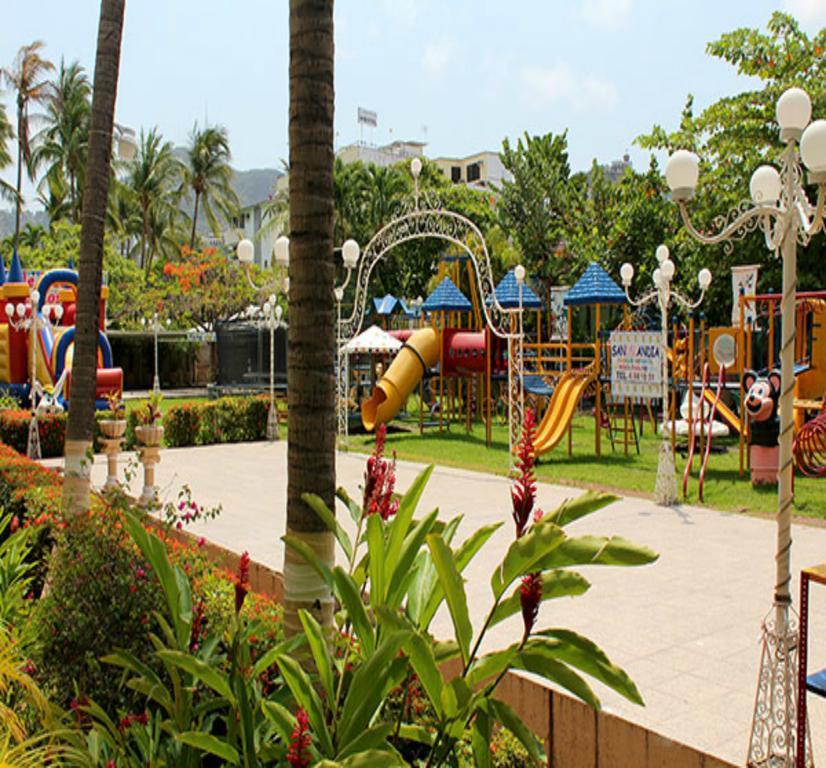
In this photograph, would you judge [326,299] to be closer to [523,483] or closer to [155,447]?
[523,483]

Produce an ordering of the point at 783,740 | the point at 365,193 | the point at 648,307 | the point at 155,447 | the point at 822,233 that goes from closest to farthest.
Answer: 1. the point at 783,740
2. the point at 155,447
3. the point at 822,233
4. the point at 648,307
5. the point at 365,193

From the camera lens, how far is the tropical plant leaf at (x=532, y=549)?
1831 mm

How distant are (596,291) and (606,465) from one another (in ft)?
11.5

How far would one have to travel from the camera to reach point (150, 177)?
4453 centimetres

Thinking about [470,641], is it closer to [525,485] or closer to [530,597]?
[530,597]

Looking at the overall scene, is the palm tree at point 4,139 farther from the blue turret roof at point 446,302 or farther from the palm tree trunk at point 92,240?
the palm tree trunk at point 92,240

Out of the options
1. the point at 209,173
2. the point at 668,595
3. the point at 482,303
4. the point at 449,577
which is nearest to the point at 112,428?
the point at 482,303

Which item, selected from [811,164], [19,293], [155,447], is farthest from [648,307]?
[811,164]

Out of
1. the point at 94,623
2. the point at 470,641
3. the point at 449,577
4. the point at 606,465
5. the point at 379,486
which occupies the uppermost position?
the point at 379,486

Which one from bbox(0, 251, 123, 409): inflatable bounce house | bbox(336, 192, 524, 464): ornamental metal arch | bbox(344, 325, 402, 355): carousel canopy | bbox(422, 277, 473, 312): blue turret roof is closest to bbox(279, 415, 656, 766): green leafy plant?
bbox(336, 192, 524, 464): ornamental metal arch

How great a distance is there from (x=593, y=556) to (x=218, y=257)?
117 ft

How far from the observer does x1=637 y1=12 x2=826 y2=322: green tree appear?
59.0ft

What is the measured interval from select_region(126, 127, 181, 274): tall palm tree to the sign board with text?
122 ft

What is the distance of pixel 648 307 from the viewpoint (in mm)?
24344
